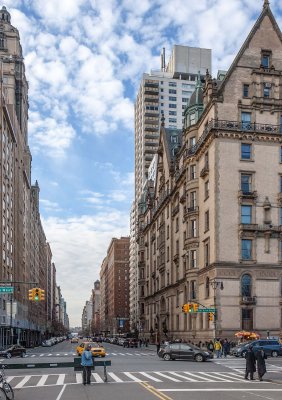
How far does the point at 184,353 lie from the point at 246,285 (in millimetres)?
18891

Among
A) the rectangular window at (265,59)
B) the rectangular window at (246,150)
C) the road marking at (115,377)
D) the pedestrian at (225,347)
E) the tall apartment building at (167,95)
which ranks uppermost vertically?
the tall apartment building at (167,95)

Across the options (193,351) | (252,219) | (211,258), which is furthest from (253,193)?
(193,351)

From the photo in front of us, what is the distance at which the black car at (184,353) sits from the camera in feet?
159

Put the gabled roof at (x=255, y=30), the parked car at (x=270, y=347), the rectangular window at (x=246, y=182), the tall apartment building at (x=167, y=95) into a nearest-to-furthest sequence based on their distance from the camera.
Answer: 1. the parked car at (x=270, y=347)
2. the rectangular window at (x=246, y=182)
3. the gabled roof at (x=255, y=30)
4. the tall apartment building at (x=167, y=95)

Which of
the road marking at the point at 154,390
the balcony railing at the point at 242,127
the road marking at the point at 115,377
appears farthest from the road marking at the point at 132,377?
the balcony railing at the point at 242,127

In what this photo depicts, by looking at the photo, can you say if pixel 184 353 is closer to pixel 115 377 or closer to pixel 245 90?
pixel 115 377

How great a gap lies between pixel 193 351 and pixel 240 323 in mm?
16879

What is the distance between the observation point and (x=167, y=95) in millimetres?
179250

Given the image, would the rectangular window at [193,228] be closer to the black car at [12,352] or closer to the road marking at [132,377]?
the black car at [12,352]

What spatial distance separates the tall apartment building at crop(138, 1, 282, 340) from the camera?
214 feet

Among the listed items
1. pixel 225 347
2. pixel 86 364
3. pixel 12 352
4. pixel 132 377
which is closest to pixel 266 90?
pixel 225 347

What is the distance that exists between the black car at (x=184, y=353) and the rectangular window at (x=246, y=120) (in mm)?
29709

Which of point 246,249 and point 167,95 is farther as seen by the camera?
point 167,95

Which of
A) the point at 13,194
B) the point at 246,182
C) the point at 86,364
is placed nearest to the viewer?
the point at 86,364
